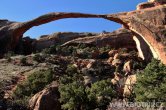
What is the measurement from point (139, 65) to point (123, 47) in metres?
12.3

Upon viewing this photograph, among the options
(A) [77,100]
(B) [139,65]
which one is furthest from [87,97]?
(B) [139,65]

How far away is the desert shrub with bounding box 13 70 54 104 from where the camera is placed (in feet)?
93.5

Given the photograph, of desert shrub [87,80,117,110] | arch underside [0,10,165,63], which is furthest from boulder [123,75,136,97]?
arch underside [0,10,165,63]

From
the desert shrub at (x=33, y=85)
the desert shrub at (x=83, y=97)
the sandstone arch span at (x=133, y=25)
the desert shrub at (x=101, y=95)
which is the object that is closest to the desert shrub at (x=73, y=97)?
the desert shrub at (x=83, y=97)

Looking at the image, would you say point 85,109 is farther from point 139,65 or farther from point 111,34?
point 111,34

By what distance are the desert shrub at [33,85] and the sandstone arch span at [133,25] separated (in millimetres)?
9389

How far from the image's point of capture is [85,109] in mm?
24172

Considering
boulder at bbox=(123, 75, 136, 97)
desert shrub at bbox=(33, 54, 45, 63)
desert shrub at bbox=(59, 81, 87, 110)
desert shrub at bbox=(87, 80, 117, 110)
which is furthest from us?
desert shrub at bbox=(33, 54, 45, 63)

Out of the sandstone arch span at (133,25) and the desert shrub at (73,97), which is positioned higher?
the sandstone arch span at (133,25)

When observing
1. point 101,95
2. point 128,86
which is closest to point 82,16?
point 128,86

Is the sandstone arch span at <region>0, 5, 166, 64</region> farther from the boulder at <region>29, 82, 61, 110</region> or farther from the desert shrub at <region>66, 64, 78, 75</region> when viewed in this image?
the boulder at <region>29, 82, 61, 110</region>

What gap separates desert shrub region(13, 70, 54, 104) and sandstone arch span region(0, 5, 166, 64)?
30.8ft

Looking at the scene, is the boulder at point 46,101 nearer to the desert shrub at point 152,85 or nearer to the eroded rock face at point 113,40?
the desert shrub at point 152,85

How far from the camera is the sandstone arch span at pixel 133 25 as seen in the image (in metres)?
Answer: 35.2
